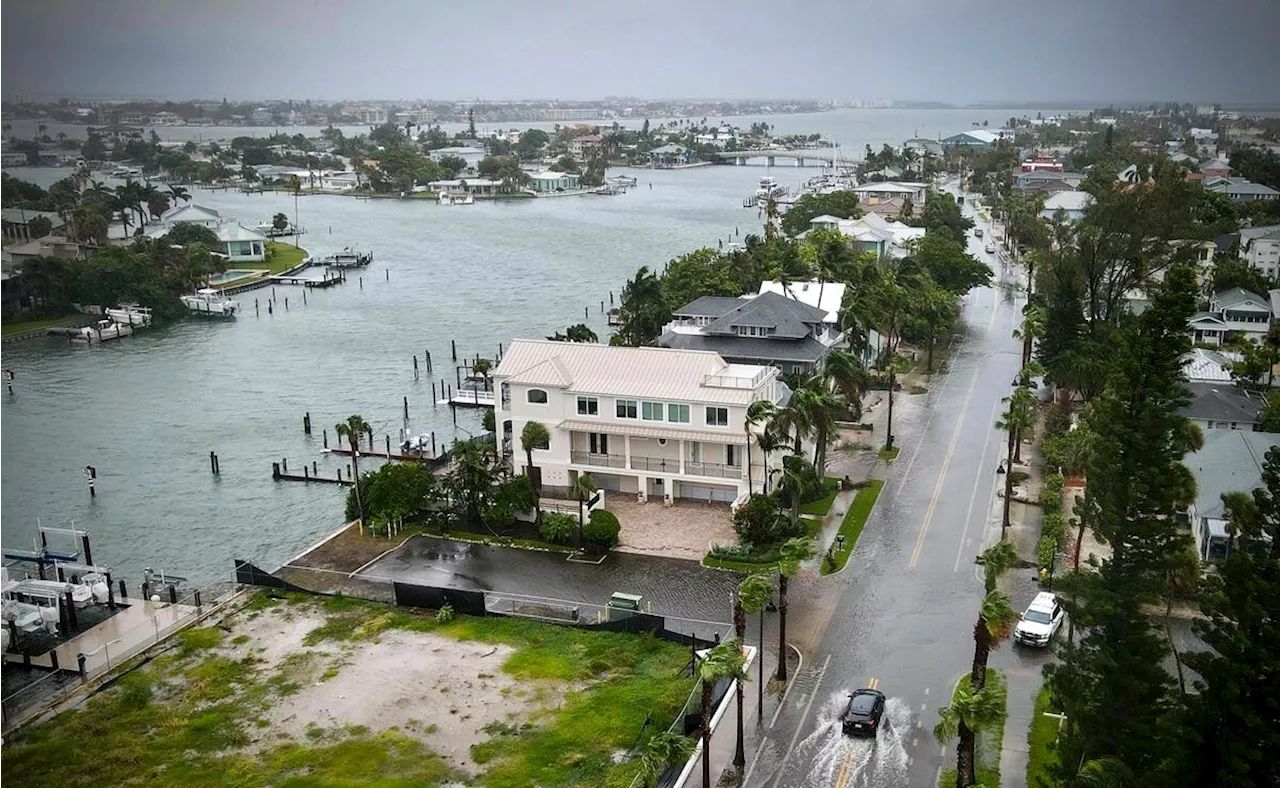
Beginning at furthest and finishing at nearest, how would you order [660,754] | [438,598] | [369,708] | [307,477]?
[307,477], [438,598], [369,708], [660,754]

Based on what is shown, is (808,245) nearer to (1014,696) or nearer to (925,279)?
(925,279)

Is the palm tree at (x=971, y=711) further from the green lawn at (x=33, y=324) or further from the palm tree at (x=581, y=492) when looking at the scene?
the green lawn at (x=33, y=324)

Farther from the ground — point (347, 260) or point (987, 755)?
point (347, 260)

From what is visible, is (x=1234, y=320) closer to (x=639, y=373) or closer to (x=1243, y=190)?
(x=639, y=373)

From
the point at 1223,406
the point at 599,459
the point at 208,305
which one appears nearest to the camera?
the point at 599,459

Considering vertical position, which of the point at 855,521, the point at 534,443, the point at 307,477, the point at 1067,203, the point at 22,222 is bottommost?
the point at 307,477

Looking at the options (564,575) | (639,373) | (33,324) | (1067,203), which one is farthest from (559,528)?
(1067,203)
